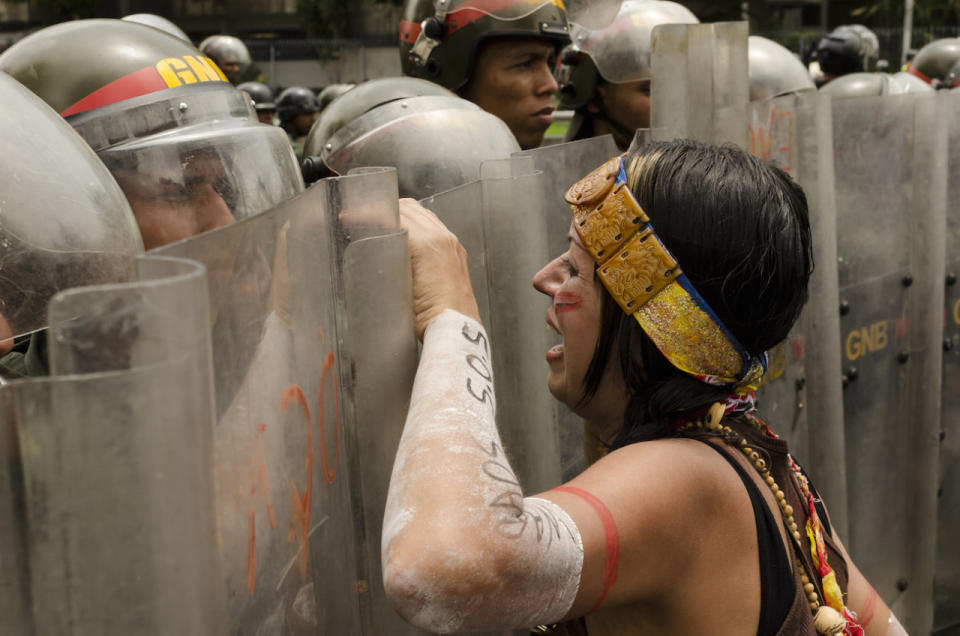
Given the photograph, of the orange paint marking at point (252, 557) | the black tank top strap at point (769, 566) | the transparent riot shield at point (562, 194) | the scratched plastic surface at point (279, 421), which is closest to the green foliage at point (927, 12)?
the transparent riot shield at point (562, 194)

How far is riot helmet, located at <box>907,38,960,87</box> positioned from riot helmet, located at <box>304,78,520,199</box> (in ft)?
28.3

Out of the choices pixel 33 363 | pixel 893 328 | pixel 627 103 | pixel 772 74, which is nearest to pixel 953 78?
pixel 772 74

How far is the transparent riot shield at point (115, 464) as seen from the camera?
0.97 metres

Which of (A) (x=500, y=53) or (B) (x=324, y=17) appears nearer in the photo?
(A) (x=500, y=53)

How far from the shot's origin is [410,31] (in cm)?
541

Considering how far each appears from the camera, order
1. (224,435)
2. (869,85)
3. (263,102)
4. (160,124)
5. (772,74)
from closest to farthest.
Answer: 1. (224,435)
2. (160,124)
3. (772,74)
4. (869,85)
5. (263,102)

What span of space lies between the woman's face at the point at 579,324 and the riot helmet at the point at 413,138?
1.20 m

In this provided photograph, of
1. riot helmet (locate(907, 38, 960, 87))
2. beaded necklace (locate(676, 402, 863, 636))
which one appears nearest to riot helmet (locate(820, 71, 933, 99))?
riot helmet (locate(907, 38, 960, 87))

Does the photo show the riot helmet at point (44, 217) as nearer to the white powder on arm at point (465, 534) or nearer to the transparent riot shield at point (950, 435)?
the white powder on arm at point (465, 534)

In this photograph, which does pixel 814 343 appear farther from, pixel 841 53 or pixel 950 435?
pixel 841 53

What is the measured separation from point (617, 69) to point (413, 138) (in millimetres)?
2798

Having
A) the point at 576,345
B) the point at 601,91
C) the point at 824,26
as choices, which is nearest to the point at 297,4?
the point at 824,26

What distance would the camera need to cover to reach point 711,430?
1.87 metres

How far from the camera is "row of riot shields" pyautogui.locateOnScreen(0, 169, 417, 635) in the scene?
99 cm
